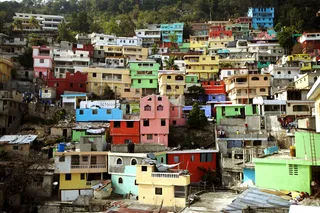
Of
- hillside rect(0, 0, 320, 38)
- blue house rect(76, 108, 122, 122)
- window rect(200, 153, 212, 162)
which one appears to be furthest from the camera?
hillside rect(0, 0, 320, 38)

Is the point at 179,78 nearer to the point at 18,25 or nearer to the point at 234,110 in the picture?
the point at 234,110


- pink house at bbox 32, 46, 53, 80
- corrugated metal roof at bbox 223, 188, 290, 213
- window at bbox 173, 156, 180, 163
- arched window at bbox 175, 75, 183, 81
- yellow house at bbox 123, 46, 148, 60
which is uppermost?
yellow house at bbox 123, 46, 148, 60

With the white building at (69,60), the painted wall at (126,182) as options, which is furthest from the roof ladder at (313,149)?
the white building at (69,60)

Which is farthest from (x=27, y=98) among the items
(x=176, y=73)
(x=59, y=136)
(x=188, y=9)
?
(x=188, y=9)

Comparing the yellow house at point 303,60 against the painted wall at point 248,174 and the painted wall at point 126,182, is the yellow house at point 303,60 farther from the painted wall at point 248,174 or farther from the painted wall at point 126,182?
the painted wall at point 126,182

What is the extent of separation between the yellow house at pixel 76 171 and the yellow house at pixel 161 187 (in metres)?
6.38

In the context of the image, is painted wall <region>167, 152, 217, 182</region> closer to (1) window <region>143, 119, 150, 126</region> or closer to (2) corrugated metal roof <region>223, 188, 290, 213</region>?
(1) window <region>143, 119, 150, 126</region>

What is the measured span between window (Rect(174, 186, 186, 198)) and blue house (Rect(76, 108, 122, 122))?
18.3 meters

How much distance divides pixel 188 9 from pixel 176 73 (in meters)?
51.7

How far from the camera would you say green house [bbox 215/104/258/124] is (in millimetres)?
39062

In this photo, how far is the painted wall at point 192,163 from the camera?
3000 centimetres

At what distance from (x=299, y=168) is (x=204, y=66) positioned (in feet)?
133

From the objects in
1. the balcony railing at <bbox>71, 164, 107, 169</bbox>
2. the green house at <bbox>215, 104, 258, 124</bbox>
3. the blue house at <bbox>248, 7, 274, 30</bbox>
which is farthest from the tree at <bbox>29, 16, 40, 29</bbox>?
the balcony railing at <bbox>71, 164, 107, 169</bbox>

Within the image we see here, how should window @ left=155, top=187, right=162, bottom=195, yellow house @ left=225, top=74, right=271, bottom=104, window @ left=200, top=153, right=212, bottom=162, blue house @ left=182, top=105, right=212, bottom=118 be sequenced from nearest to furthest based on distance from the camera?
window @ left=155, top=187, right=162, bottom=195, window @ left=200, top=153, right=212, bottom=162, blue house @ left=182, top=105, right=212, bottom=118, yellow house @ left=225, top=74, right=271, bottom=104
